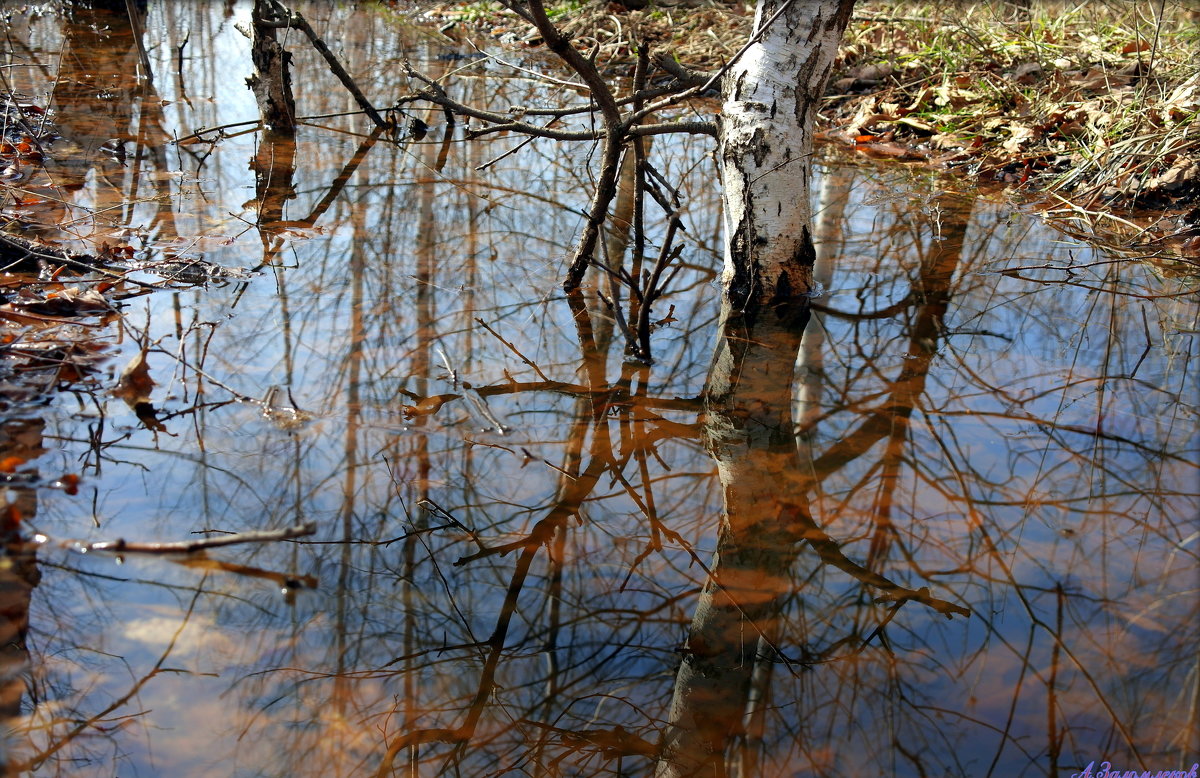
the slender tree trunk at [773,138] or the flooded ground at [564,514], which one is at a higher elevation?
the slender tree trunk at [773,138]

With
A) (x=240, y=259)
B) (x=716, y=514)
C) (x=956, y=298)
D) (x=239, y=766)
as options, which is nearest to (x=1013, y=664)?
(x=716, y=514)

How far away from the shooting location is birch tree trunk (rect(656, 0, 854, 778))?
82.8 inches

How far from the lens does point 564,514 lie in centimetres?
261

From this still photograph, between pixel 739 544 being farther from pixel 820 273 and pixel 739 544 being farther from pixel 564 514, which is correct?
pixel 820 273

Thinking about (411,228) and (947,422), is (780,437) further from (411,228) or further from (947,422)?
(411,228)

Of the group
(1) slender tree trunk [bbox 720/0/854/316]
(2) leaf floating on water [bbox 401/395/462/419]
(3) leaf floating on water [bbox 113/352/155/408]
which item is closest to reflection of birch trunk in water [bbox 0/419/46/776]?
(3) leaf floating on water [bbox 113/352/155/408]

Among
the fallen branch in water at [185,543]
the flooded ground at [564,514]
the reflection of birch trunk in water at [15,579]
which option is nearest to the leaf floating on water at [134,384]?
the flooded ground at [564,514]

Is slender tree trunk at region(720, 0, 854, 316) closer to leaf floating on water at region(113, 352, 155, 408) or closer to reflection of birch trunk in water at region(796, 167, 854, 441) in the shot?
reflection of birch trunk in water at region(796, 167, 854, 441)

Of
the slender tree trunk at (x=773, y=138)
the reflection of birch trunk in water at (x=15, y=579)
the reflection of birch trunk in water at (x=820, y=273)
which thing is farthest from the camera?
the slender tree trunk at (x=773, y=138)

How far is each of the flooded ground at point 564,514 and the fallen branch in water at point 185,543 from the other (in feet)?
0.09

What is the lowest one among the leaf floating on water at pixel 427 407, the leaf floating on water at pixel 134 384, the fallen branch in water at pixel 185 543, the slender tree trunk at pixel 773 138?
the fallen branch in water at pixel 185 543

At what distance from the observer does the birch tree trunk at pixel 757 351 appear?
6.90 feet

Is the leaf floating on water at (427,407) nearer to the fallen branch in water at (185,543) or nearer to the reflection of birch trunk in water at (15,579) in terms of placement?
the fallen branch in water at (185,543)

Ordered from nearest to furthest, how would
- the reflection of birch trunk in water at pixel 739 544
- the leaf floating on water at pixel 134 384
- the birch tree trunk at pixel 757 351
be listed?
the reflection of birch trunk in water at pixel 739 544 → the birch tree trunk at pixel 757 351 → the leaf floating on water at pixel 134 384
